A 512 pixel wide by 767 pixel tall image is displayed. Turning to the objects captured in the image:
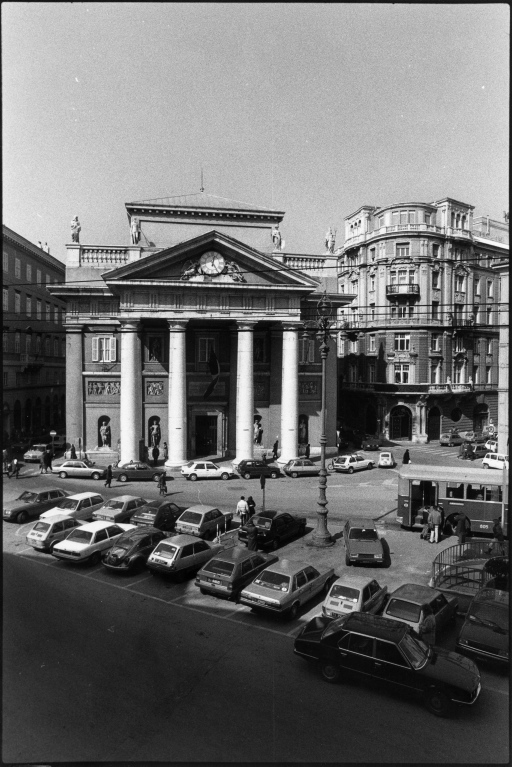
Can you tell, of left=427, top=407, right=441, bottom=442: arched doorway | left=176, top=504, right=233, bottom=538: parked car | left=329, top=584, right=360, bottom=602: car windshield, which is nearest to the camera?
left=329, top=584, right=360, bottom=602: car windshield

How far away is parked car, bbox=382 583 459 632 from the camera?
453 inches

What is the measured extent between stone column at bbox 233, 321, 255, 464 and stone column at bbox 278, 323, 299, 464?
7.55ft

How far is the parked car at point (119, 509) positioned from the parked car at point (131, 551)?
2.74 metres

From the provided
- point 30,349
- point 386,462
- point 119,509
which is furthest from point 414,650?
point 30,349

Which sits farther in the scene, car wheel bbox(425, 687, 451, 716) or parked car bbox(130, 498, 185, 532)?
parked car bbox(130, 498, 185, 532)

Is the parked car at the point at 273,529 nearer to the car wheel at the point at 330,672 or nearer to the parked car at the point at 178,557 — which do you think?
the parked car at the point at 178,557

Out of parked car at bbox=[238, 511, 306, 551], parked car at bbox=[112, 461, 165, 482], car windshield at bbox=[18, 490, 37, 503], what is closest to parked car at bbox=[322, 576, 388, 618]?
parked car at bbox=[238, 511, 306, 551]

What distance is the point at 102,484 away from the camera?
26.6m

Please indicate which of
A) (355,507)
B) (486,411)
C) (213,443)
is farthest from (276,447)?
(486,411)

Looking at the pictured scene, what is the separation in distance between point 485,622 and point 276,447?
22.2 metres

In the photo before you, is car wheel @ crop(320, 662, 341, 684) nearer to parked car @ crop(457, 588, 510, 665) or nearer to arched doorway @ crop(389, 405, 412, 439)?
parked car @ crop(457, 588, 510, 665)

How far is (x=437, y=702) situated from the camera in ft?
29.1

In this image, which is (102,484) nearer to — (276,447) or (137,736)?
(276,447)

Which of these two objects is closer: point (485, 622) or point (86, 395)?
point (485, 622)
